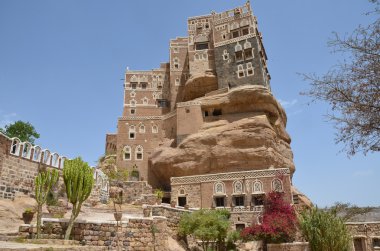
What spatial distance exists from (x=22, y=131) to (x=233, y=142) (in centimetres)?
3092

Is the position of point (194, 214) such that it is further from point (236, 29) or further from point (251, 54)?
point (236, 29)

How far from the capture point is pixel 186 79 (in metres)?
48.1

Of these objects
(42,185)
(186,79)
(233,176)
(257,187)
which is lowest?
(42,185)

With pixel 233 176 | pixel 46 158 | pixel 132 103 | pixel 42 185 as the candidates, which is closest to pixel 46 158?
pixel 46 158

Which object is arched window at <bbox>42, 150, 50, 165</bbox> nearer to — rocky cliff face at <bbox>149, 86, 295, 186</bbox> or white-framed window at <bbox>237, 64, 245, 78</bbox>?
rocky cliff face at <bbox>149, 86, 295, 186</bbox>

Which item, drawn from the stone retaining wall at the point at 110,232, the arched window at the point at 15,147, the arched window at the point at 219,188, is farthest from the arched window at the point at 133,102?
the stone retaining wall at the point at 110,232

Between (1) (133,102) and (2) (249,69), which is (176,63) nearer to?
(1) (133,102)

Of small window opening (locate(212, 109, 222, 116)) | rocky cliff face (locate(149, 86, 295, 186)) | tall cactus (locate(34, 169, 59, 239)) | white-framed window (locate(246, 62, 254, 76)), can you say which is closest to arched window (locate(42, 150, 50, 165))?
tall cactus (locate(34, 169, 59, 239))

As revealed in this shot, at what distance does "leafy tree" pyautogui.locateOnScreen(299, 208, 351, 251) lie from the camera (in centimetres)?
1727

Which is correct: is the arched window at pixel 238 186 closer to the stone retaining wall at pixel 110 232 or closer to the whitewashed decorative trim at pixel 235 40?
the stone retaining wall at pixel 110 232

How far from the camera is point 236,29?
146 feet

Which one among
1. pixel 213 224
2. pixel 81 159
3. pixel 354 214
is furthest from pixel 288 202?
pixel 81 159

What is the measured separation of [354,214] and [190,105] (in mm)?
23690

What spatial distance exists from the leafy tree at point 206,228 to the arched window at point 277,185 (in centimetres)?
861
